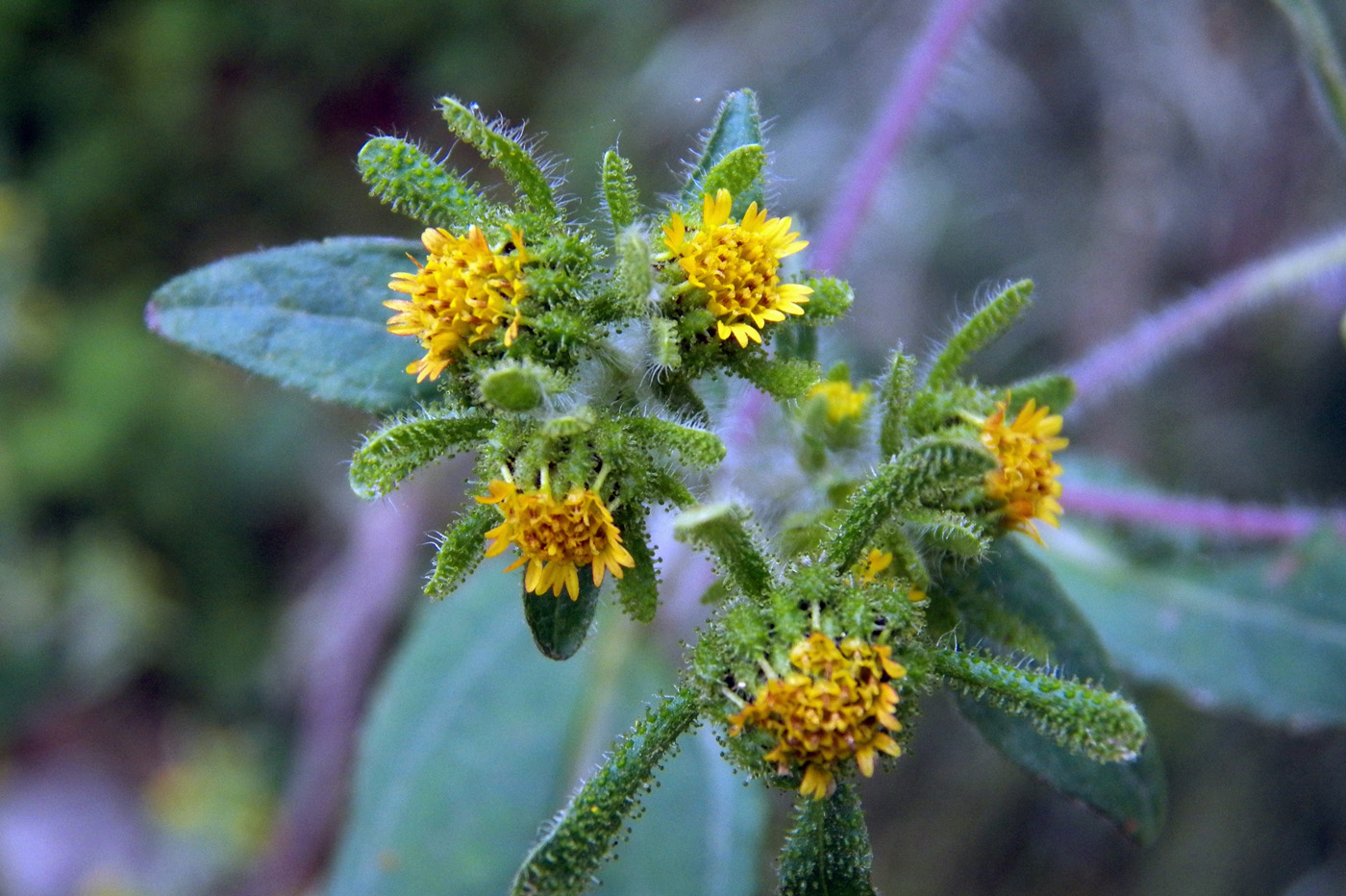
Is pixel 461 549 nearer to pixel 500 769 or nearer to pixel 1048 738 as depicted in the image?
pixel 1048 738

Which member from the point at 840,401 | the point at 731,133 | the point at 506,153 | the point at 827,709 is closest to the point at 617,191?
the point at 506,153

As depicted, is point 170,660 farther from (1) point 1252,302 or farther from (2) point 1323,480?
(2) point 1323,480

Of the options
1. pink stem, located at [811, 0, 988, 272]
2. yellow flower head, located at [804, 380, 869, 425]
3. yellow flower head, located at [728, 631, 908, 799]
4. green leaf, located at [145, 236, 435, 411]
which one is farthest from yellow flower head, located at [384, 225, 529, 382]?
pink stem, located at [811, 0, 988, 272]

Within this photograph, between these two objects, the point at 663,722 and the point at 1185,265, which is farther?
the point at 1185,265

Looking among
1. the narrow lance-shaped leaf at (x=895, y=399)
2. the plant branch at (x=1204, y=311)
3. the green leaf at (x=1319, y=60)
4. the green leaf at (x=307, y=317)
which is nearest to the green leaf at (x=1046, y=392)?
the narrow lance-shaped leaf at (x=895, y=399)

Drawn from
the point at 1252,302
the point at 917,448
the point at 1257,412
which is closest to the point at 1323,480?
the point at 1257,412
